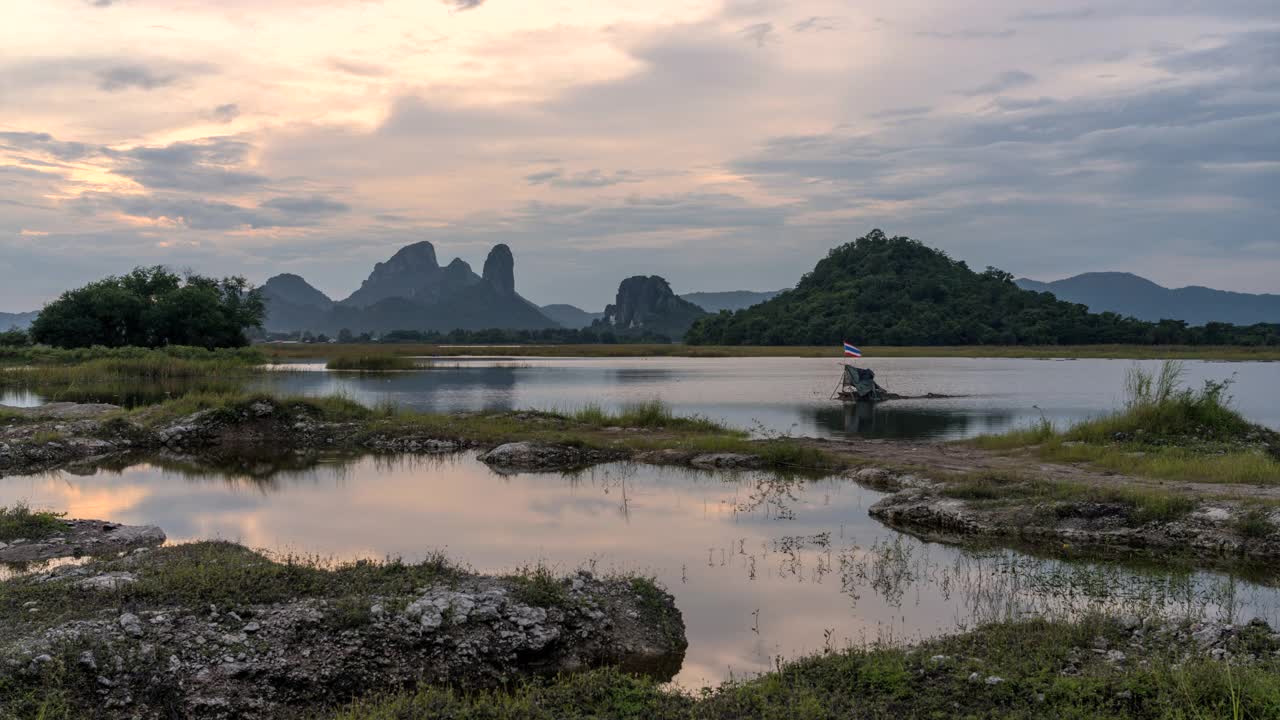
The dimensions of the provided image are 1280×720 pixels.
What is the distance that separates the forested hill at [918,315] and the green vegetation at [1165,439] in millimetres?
89927

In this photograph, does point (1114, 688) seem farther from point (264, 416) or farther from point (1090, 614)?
point (264, 416)

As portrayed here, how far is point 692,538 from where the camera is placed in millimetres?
14703

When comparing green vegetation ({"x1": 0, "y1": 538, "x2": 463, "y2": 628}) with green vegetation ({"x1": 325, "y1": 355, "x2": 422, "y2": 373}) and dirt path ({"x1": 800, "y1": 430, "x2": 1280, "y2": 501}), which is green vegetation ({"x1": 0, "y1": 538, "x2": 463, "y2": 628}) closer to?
dirt path ({"x1": 800, "y1": 430, "x2": 1280, "y2": 501})

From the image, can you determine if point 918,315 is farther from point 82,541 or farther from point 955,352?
point 82,541

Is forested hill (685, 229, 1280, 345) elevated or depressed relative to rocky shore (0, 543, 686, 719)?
elevated

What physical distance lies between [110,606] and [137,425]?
20.1 metres

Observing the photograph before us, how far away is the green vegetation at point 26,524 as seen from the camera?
12.8m

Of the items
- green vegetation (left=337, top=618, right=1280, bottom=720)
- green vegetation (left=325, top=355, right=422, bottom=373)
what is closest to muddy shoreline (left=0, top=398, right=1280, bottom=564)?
green vegetation (left=337, top=618, right=1280, bottom=720)

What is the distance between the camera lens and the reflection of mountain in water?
99.5 ft

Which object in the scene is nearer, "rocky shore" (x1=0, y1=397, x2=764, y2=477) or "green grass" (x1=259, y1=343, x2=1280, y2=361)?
"rocky shore" (x1=0, y1=397, x2=764, y2=477)

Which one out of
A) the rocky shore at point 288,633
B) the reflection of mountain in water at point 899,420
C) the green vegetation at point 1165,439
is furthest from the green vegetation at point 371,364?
the rocky shore at point 288,633

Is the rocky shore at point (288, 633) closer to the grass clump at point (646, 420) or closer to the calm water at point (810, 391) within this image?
the grass clump at point (646, 420)

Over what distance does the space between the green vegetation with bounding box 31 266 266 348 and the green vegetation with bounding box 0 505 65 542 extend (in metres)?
62.4

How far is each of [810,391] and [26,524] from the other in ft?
132
